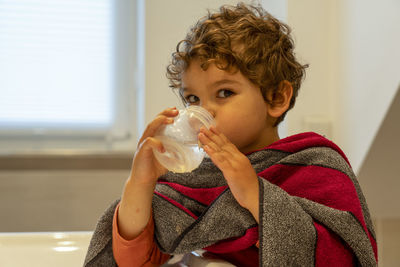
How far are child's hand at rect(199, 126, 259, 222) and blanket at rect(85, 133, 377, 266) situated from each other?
Answer: 2cm

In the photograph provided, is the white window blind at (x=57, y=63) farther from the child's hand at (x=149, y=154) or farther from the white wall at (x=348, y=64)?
the child's hand at (x=149, y=154)

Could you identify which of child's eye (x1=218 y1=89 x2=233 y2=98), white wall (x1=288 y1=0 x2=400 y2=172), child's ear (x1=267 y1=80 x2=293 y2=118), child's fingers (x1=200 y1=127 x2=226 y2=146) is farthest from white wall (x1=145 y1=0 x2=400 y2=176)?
child's fingers (x1=200 y1=127 x2=226 y2=146)

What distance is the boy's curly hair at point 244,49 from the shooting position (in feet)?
2.53

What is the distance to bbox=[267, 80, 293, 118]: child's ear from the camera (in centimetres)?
83

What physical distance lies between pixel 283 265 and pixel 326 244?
0.08 metres

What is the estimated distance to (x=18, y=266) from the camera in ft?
3.39

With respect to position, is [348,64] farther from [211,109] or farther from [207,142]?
[207,142]

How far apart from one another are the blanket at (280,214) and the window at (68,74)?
1.06 meters

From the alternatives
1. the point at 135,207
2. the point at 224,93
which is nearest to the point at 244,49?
the point at 224,93

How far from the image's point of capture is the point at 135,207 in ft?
2.47

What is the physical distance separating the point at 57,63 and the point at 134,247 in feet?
4.08

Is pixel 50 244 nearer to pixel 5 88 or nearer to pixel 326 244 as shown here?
pixel 326 244

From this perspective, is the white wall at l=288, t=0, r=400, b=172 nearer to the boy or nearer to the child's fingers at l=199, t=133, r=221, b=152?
the boy

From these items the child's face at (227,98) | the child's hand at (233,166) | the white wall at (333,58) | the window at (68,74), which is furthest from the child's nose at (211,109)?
the window at (68,74)
